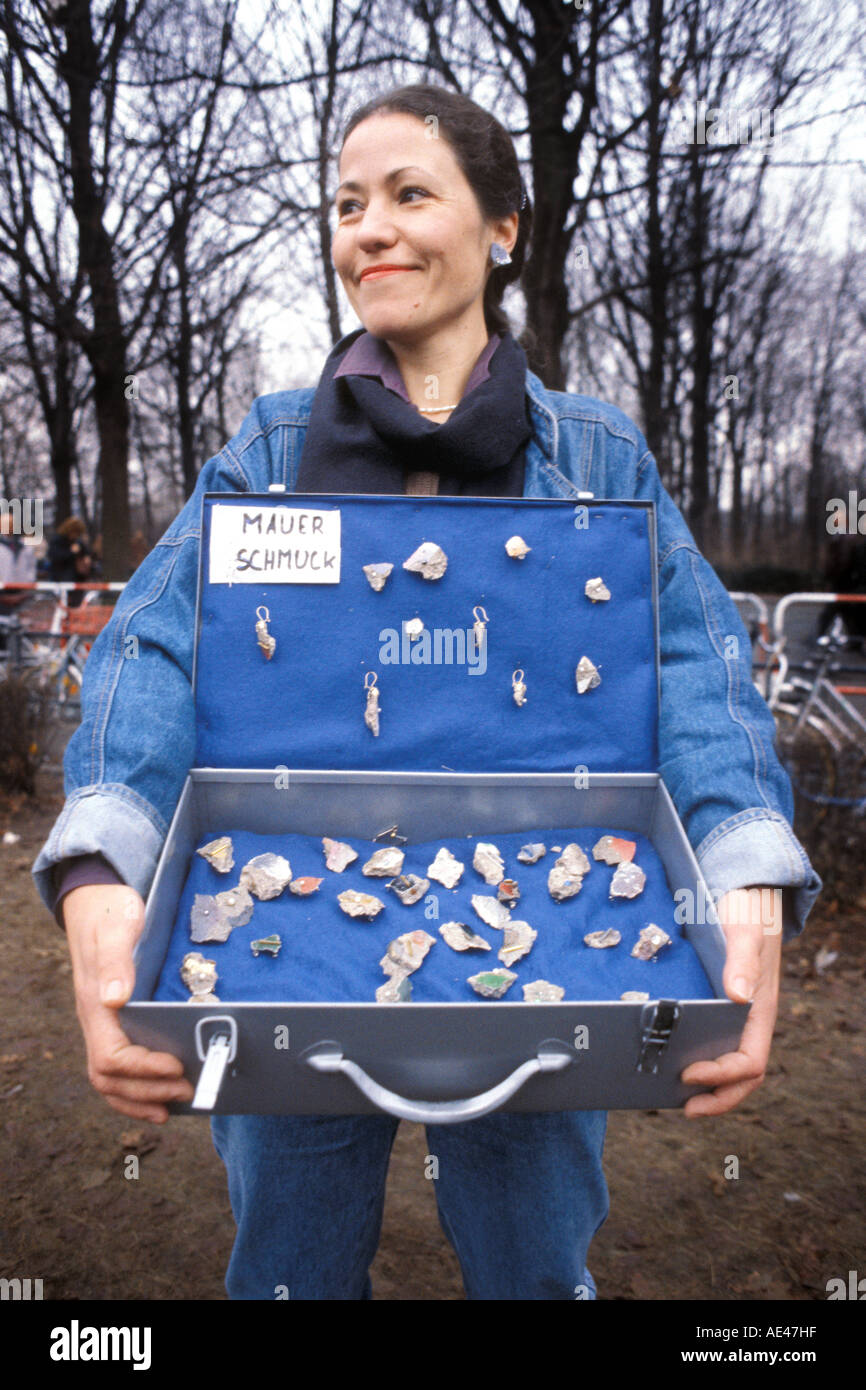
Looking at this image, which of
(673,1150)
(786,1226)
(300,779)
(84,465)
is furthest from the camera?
(84,465)

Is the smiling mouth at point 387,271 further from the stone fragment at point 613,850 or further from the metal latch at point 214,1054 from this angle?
the metal latch at point 214,1054

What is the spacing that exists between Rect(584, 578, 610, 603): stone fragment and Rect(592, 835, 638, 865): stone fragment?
36 centimetres

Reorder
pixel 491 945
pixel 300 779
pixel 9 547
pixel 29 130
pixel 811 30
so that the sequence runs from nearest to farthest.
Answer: pixel 491 945, pixel 300 779, pixel 811 30, pixel 29 130, pixel 9 547

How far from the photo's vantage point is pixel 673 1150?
312 cm

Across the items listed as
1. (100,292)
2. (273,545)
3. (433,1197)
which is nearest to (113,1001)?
(273,545)

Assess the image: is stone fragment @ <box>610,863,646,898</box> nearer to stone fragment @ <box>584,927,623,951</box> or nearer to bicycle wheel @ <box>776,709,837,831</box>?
stone fragment @ <box>584,927,623,951</box>

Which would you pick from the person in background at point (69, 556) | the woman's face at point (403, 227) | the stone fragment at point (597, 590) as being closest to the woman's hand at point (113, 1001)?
the stone fragment at point (597, 590)

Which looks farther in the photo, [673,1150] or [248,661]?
[673,1150]

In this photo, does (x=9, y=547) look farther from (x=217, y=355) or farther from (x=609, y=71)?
(x=217, y=355)

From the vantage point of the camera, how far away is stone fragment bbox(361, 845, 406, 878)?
1.33 metres

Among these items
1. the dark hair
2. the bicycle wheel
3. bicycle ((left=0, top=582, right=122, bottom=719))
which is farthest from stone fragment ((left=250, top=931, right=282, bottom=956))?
bicycle ((left=0, top=582, right=122, bottom=719))

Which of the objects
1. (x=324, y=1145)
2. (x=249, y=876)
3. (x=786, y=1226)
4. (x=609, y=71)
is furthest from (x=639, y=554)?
(x=609, y=71)

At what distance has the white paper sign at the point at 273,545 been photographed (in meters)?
1.37

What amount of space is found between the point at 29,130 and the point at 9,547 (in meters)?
3.66
